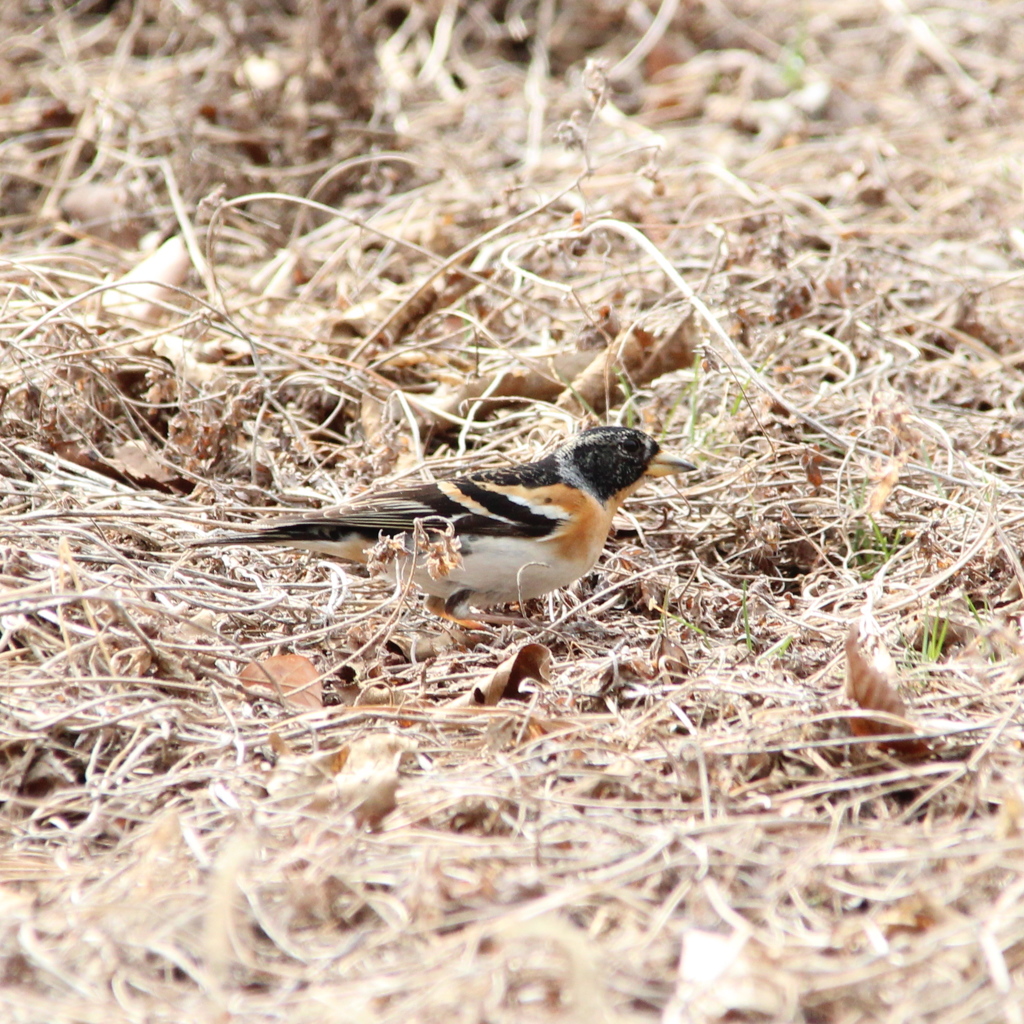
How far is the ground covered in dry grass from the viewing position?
2633 mm

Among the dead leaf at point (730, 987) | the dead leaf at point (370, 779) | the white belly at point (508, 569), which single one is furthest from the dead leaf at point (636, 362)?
the dead leaf at point (730, 987)

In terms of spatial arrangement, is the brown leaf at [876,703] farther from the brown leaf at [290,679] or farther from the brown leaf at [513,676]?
the brown leaf at [290,679]

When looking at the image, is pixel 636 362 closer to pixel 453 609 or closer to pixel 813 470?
pixel 813 470

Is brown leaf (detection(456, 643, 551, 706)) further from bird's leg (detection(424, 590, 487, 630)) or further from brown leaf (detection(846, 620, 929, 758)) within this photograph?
brown leaf (detection(846, 620, 929, 758))

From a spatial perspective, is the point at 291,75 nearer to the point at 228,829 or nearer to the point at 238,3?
the point at 238,3

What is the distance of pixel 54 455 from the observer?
17.3 ft

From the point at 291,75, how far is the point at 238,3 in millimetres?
827

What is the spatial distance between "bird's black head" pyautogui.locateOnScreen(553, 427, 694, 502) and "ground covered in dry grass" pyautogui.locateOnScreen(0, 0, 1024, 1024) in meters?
0.35

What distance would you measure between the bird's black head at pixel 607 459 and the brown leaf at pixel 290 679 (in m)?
1.35

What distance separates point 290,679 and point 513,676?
2.39 ft

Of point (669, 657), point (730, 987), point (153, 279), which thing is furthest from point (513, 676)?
point (153, 279)

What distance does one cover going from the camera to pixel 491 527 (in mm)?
4586

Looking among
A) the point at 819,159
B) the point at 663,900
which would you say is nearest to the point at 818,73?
the point at 819,159

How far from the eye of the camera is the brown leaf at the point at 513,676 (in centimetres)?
394
